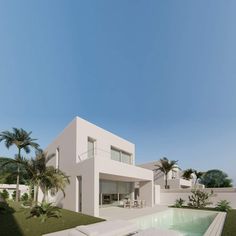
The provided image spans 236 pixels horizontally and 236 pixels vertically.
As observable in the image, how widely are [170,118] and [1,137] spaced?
19.7m

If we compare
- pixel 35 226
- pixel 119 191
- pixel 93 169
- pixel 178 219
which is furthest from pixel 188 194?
pixel 35 226

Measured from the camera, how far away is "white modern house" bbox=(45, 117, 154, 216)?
51.9 feet

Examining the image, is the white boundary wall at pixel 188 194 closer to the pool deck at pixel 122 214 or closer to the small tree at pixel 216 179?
the pool deck at pixel 122 214

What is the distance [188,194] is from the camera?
26.4 m

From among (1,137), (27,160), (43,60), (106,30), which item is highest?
(106,30)

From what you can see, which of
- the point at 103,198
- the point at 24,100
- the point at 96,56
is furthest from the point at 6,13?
the point at 103,198

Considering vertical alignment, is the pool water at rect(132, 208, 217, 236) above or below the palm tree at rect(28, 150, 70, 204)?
below

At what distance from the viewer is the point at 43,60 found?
16047mm

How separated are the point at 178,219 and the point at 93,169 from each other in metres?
7.55

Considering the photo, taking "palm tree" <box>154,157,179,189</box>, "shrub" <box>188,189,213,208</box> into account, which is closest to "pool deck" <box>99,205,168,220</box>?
"shrub" <box>188,189,213,208</box>

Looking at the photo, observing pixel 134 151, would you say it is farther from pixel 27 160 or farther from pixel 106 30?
pixel 106 30

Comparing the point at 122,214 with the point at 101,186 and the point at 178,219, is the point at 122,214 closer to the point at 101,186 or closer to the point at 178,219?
the point at 178,219

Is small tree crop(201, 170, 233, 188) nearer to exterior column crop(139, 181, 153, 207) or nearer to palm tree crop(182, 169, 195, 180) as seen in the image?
palm tree crop(182, 169, 195, 180)

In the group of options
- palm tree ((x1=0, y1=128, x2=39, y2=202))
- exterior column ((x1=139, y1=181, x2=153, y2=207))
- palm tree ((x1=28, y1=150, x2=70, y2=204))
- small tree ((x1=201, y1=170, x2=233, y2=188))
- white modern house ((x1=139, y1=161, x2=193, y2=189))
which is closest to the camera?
palm tree ((x1=28, y1=150, x2=70, y2=204))
